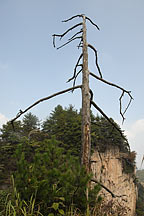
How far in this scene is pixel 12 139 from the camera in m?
15.5

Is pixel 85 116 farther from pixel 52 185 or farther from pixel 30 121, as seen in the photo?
pixel 30 121

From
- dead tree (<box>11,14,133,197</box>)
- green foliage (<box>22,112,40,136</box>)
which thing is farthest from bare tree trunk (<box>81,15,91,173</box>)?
green foliage (<box>22,112,40,136</box>)

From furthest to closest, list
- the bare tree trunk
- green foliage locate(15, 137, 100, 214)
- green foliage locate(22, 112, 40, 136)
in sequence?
green foliage locate(22, 112, 40, 136), the bare tree trunk, green foliage locate(15, 137, 100, 214)

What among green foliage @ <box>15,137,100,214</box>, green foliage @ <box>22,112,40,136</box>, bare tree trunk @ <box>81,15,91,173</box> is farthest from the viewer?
green foliage @ <box>22,112,40,136</box>

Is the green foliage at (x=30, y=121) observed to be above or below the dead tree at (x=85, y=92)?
above

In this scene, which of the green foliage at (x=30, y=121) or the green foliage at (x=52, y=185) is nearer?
the green foliage at (x=52, y=185)

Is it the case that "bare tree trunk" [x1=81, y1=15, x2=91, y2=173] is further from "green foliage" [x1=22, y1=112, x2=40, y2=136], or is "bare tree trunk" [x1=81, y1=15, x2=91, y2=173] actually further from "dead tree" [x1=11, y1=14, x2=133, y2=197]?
"green foliage" [x1=22, y1=112, x2=40, y2=136]

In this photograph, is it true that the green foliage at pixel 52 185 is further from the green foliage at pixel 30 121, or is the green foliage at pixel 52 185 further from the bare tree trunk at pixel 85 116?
the green foliage at pixel 30 121

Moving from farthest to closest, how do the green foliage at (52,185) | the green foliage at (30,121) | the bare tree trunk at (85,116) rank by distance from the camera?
the green foliage at (30,121) → the bare tree trunk at (85,116) → the green foliage at (52,185)

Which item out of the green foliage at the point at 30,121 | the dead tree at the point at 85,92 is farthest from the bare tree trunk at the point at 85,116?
the green foliage at the point at 30,121

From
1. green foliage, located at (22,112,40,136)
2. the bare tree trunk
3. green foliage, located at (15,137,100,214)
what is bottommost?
green foliage, located at (15,137,100,214)

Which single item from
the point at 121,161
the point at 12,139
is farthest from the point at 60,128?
the point at 121,161

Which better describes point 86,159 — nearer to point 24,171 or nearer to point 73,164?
point 73,164

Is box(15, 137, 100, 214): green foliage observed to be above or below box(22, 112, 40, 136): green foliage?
below
